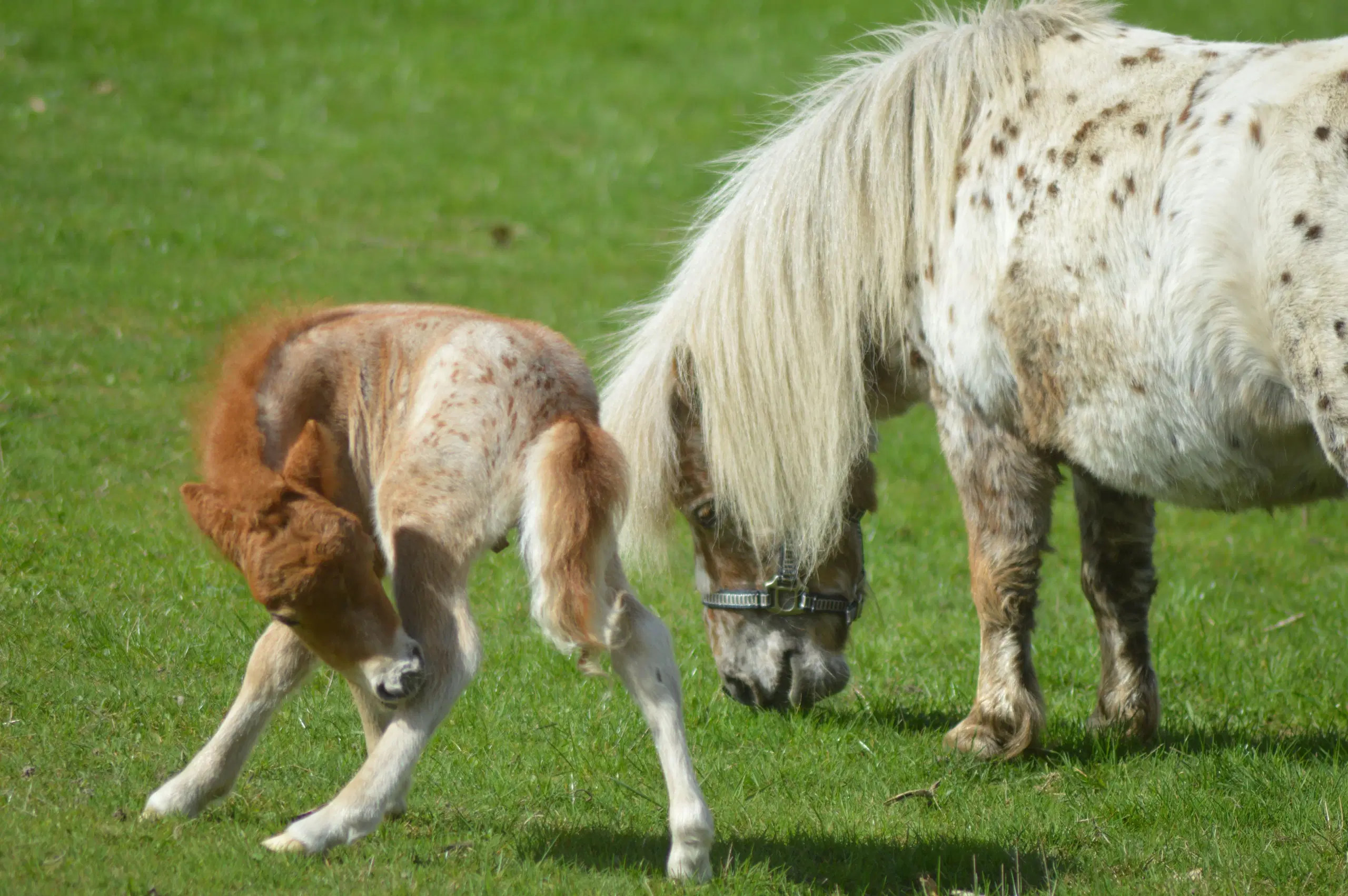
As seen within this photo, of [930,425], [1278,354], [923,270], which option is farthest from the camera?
[930,425]

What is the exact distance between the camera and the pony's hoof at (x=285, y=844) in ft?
10.7

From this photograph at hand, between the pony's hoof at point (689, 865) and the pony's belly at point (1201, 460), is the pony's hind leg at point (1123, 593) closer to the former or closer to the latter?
the pony's belly at point (1201, 460)

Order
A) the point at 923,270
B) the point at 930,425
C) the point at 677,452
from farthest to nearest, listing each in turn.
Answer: the point at 930,425, the point at 677,452, the point at 923,270

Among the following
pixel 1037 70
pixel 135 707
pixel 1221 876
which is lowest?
pixel 1221 876

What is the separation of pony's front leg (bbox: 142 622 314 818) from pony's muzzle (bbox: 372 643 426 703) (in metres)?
0.48

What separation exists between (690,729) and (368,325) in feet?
6.50

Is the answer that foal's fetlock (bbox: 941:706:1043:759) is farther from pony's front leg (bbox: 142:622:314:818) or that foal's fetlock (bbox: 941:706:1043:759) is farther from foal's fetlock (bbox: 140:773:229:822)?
foal's fetlock (bbox: 140:773:229:822)

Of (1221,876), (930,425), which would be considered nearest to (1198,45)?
(1221,876)

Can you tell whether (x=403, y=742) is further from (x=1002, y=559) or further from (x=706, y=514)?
(x=1002, y=559)

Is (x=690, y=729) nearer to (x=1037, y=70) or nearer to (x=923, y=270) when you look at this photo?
(x=923, y=270)

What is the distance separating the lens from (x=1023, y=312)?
4246 mm

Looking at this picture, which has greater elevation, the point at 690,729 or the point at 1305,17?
the point at 1305,17

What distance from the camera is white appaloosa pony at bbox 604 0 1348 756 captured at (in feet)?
Result: 12.3

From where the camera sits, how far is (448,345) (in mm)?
3705
